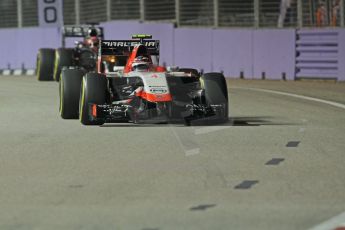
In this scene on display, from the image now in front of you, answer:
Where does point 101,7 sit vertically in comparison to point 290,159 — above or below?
above

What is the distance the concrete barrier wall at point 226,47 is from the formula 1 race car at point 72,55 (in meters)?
3.01

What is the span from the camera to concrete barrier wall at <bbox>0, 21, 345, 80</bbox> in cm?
2552

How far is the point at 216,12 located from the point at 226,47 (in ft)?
4.05

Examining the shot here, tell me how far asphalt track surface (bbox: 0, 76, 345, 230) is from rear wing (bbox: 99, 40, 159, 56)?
124 cm

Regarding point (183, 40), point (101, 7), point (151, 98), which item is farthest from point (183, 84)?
point (101, 7)

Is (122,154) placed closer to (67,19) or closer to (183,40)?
(183,40)

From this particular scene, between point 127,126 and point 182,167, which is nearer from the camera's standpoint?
point 182,167

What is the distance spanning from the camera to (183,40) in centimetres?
2820

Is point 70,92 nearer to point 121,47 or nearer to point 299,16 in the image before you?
point 121,47

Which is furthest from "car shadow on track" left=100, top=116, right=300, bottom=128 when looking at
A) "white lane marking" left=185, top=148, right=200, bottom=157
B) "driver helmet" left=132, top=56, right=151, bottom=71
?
"white lane marking" left=185, top=148, right=200, bottom=157

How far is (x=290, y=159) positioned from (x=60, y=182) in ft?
8.26

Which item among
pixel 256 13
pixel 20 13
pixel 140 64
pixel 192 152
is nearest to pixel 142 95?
pixel 140 64

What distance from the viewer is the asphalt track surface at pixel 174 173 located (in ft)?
22.8

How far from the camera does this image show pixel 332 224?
660cm
